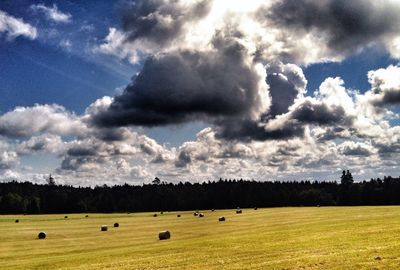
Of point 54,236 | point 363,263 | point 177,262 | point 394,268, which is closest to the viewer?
point 394,268

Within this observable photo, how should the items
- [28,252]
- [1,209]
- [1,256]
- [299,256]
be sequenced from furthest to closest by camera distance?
[1,209]
[28,252]
[1,256]
[299,256]

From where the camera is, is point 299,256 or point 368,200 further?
point 368,200

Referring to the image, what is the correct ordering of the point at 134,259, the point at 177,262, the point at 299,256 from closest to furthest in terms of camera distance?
the point at 299,256
the point at 177,262
the point at 134,259

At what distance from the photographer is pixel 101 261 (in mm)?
32062

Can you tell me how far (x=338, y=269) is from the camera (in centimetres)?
2031

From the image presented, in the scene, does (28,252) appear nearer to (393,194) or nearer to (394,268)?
(394,268)

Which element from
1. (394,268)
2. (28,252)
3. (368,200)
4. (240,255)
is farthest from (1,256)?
(368,200)

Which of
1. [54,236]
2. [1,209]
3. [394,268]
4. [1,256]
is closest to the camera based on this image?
[394,268]

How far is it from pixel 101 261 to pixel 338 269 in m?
17.7

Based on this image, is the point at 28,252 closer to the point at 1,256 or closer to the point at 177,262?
the point at 1,256

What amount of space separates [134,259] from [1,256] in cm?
1689

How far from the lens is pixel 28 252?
4469 centimetres

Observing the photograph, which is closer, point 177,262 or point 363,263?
point 363,263

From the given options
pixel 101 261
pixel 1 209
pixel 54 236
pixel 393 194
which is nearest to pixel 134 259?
pixel 101 261
